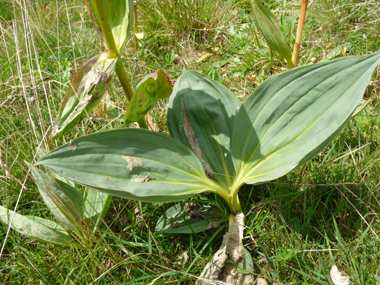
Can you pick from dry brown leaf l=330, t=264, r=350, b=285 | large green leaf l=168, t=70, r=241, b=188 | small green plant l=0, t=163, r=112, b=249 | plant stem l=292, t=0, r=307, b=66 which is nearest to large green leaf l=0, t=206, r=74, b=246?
small green plant l=0, t=163, r=112, b=249

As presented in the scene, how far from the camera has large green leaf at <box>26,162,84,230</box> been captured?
1500 millimetres

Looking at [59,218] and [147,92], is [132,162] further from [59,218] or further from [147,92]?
[59,218]

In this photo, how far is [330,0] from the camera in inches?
103

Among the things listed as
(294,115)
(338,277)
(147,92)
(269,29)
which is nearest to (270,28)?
(269,29)

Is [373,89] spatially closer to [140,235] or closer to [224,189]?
[224,189]

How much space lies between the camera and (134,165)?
1384 mm

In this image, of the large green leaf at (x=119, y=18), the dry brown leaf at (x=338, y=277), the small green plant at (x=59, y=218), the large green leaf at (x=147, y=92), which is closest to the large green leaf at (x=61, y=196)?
the small green plant at (x=59, y=218)

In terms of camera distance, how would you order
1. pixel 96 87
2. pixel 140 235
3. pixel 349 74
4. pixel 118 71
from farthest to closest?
pixel 140 235, pixel 118 71, pixel 96 87, pixel 349 74

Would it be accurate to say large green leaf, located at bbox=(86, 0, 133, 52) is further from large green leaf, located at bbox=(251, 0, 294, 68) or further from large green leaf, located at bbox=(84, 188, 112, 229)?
large green leaf, located at bbox=(84, 188, 112, 229)

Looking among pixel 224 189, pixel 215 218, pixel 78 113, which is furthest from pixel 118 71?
pixel 215 218

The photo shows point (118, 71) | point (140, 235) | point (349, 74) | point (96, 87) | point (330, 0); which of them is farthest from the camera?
point (330, 0)

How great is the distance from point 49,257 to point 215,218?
82cm

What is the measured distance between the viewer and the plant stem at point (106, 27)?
1.36 meters

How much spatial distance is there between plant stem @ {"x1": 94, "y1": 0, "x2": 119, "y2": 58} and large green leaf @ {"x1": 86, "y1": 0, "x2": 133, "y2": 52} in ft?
0.15
